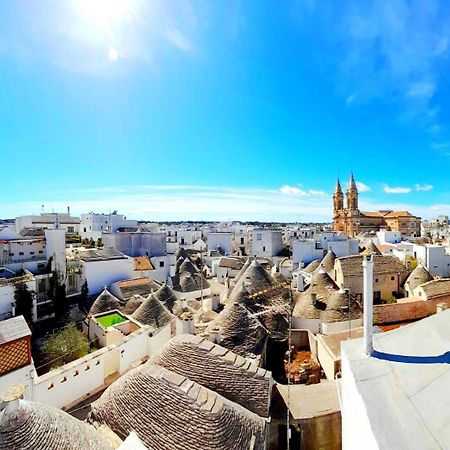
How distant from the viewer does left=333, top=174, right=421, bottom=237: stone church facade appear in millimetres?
61875

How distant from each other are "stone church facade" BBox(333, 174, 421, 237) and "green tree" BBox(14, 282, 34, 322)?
55.3 metres

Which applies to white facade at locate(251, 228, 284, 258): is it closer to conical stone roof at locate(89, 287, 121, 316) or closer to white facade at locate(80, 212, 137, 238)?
white facade at locate(80, 212, 137, 238)

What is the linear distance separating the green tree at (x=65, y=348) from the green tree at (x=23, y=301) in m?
5.39

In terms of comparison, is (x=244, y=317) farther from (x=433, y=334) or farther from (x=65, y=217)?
(x=65, y=217)

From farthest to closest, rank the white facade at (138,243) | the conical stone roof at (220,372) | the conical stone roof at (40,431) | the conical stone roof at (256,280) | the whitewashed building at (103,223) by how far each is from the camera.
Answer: the whitewashed building at (103,223)
the white facade at (138,243)
the conical stone roof at (256,280)
the conical stone roof at (220,372)
the conical stone roof at (40,431)

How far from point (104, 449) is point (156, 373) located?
1.79 m

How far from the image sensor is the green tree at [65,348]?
40.6ft

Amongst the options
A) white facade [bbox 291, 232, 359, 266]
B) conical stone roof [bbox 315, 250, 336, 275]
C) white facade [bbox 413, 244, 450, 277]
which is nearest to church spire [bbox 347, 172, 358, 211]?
white facade [bbox 291, 232, 359, 266]

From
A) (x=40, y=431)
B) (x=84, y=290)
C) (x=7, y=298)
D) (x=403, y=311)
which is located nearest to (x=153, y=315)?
(x=7, y=298)

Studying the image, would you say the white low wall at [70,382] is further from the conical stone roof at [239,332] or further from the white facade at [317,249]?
the white facade at [317,249]

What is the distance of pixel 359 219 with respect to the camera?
63250 mm

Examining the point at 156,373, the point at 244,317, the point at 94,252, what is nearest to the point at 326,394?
the point at 244,317

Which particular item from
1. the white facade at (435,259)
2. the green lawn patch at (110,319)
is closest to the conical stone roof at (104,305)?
the green lawn patch at (110,319)

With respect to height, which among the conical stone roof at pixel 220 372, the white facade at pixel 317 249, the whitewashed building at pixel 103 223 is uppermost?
the whitewashed building at pixel 103 223
